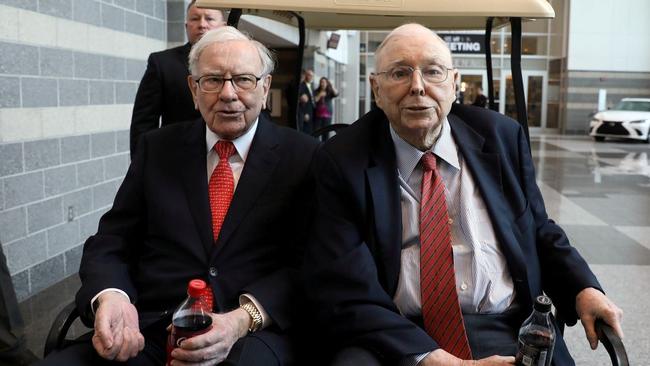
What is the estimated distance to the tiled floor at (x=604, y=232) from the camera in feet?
12.3

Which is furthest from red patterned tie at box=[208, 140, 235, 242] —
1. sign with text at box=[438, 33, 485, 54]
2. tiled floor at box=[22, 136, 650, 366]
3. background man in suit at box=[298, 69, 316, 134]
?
sign with text at box=[438, 33, 485, 54]

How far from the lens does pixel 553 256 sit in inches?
85.1

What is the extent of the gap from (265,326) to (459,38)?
18186 millimetres

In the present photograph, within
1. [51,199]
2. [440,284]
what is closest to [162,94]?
[51,199]

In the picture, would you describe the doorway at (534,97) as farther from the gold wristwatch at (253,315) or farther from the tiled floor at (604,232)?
the gold wristwatch at (253,315)

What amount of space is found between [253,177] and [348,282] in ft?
1.68

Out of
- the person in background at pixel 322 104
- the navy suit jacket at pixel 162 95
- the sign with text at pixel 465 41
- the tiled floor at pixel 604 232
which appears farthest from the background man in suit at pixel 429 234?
the sign with text at pixel 465 41

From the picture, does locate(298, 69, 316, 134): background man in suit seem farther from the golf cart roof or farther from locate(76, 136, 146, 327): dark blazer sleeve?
locate(76, 136, 146, 327): dark blazer sleeve

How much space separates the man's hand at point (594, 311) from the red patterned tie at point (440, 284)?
375mm

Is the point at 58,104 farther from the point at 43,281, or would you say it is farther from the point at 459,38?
the point at 459,38

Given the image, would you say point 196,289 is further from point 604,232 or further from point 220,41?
point 604,232

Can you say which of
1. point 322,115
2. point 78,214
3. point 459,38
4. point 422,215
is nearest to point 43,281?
point 78,214

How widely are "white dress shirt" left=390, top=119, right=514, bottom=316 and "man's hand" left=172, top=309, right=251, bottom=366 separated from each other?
20.6 inches

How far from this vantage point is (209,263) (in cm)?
208
